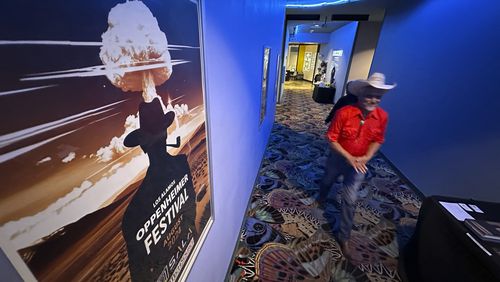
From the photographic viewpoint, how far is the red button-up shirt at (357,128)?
1674mm

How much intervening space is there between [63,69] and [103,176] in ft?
0.76

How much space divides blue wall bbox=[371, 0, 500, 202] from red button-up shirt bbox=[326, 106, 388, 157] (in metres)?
1.40

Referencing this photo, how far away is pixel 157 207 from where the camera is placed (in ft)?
2.09

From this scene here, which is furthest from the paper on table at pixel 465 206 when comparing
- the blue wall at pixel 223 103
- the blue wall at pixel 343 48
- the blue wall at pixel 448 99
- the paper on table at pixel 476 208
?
the blue wall at pixel 343 48

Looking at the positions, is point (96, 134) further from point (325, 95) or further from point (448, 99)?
point (325, 95)

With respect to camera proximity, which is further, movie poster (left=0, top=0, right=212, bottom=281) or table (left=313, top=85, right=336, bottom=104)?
table (left=313, top=85, right=336, bottom=104)

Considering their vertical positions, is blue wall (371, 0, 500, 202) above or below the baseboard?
above

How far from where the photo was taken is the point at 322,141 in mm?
4422

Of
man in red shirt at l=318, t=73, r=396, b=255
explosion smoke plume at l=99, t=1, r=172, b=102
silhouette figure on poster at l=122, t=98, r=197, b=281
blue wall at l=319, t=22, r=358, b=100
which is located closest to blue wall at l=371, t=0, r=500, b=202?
man in red shirt at l=318, t=73, r=396, b=255

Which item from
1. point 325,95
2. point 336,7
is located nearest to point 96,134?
point 336,7

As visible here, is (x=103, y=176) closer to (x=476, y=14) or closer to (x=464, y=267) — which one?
(x=464, y=267)

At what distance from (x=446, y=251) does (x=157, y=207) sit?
1.81 metres

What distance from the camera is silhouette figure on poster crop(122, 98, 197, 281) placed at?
0.55m

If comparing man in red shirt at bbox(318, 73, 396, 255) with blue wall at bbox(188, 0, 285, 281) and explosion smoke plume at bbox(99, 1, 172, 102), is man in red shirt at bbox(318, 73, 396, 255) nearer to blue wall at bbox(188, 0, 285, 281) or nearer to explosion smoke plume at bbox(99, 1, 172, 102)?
blue wall at bbox(188, 0, 285, 281)
